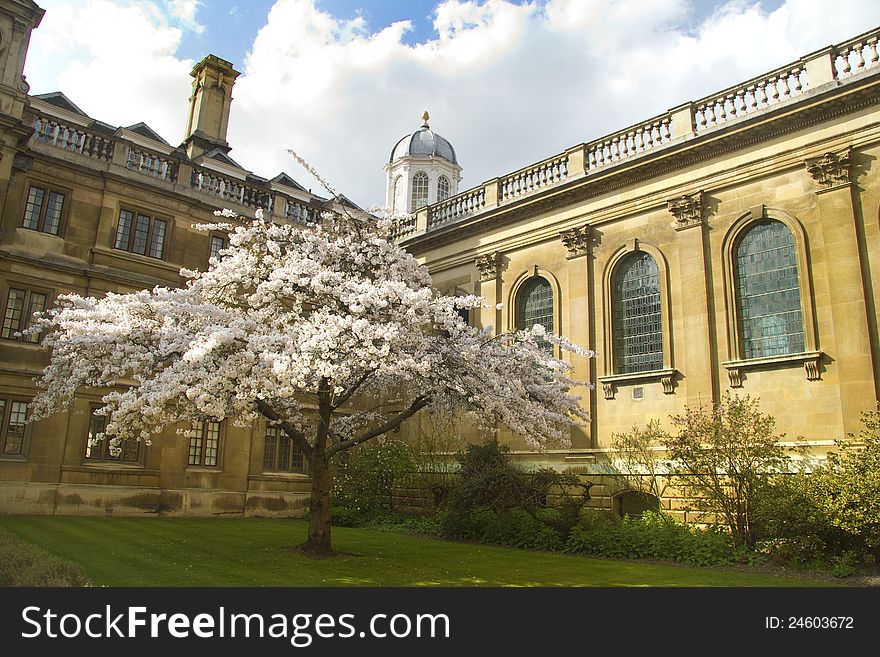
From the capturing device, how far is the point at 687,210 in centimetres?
2062

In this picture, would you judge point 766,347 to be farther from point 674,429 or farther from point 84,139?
point 84,139

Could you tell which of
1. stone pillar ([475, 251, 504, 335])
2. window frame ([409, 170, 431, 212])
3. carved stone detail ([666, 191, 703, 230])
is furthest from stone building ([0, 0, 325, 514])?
carved stone detail ([666, 191, 703, 230])

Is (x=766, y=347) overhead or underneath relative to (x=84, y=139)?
underneath

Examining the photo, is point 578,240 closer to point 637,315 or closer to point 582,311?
point 582,311

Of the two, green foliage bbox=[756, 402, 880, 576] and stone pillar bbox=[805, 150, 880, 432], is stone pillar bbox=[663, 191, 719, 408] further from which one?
green foliage bbox=[756, 402, 880, 576]

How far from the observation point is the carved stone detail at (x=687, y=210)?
20.4 m

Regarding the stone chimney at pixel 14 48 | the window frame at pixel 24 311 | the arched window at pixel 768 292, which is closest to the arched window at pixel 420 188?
the stone chimney at pixel 14 48

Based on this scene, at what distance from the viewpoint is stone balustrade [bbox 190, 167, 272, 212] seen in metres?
26.4

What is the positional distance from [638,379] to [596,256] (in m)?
4.56

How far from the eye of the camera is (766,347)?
1848 cm

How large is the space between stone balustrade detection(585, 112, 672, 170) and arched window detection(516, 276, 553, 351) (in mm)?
4359

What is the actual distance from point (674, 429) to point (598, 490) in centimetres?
288

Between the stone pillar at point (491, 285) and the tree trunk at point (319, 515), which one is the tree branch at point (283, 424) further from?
the stone pillar at point (491, 285)
